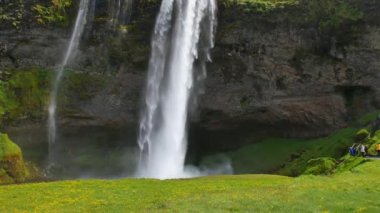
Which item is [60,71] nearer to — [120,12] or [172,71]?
[120,12]

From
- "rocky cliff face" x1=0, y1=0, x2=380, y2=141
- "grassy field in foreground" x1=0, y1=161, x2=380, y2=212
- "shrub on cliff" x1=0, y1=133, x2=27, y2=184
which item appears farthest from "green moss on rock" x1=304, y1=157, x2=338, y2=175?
"shrub on cliff" x1=0, y1=133, x2=27, y2=184

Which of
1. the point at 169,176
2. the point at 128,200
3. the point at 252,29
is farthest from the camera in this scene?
the point at 252,29

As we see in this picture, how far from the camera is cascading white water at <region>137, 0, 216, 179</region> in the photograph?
187ft

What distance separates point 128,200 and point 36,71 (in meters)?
38.8

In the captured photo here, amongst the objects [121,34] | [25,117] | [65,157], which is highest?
[121,34]

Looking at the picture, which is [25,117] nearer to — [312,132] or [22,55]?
[22,55]

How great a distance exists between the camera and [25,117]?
59.2m

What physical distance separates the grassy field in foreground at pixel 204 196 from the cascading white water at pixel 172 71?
23.4 metres

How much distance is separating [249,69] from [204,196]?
35.2m

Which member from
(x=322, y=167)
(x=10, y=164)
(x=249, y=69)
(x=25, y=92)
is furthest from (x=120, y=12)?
(x=322, y=167)

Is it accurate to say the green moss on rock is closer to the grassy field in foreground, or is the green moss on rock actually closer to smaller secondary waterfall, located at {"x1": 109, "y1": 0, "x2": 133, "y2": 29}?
the grassy field in foreground

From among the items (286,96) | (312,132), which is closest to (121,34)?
(286,96)

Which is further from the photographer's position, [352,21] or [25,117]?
[25,117]

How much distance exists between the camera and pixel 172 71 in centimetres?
5797
